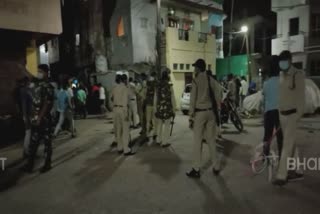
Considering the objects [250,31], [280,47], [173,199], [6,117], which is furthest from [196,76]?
[250,31]

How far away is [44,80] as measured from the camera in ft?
21.3

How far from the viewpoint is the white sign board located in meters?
9.91

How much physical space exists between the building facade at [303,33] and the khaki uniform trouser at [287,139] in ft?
73.5

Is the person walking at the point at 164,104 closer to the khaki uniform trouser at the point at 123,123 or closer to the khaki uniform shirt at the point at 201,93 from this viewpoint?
the khaki uniform trouser at the point at 123,123

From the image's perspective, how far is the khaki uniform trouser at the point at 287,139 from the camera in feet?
16.4

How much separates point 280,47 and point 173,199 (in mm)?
25478

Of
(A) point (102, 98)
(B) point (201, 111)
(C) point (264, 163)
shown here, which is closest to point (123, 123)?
(B) point (201, 111)

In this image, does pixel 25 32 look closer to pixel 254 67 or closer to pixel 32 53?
pixel 32 53

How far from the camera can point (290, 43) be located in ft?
85.1

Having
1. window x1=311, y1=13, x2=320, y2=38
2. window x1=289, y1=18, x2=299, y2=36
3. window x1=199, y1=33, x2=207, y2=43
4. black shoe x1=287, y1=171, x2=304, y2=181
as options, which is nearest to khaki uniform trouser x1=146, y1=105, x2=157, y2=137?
black shoe x1=287, y1=171, x2=304, y2=181

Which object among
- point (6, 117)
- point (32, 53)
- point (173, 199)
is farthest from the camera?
point (32, 53)

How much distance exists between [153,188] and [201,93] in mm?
1922

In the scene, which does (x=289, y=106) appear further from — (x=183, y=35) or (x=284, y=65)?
(x=183, y=35)

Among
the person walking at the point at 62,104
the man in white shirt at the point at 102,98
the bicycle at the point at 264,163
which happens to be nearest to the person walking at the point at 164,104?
the bicycle at the point at 264,163
